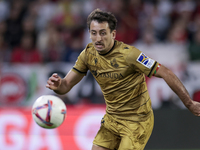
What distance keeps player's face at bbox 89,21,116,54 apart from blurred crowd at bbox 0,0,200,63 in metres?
4.32

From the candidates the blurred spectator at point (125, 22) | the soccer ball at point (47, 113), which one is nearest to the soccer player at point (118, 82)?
the soccer ball at point (47, 113)

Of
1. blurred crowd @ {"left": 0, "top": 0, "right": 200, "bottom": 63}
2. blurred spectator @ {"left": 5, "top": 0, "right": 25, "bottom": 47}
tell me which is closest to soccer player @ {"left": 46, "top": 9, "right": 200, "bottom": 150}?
blurred crowd @ {"left": 0, "top": 0, "right": 200, "bottom": 63}

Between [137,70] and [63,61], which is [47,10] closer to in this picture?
[63,61]

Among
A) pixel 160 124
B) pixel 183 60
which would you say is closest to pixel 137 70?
pixel 160 124

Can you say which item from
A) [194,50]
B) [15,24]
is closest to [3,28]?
[15,24]

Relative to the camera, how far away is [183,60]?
809 cm

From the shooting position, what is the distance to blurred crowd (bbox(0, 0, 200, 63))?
28.1ft

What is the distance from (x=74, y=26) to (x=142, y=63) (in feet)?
18.5

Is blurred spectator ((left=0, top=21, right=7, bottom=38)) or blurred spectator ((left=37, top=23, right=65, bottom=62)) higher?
blurred spectator ((left=0, top=21, right=7, bottom=38))

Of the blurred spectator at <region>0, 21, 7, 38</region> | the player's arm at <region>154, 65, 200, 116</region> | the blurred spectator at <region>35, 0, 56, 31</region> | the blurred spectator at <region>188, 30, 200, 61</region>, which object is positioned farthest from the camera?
the blurred spectator at <region>35, 0, 56, 31</region>

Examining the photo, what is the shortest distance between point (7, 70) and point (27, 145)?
2439 millimetres

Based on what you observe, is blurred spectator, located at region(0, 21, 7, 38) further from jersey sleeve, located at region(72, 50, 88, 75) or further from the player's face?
the player's face

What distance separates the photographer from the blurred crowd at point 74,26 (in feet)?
28.1

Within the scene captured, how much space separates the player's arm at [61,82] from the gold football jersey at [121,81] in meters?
0.29
